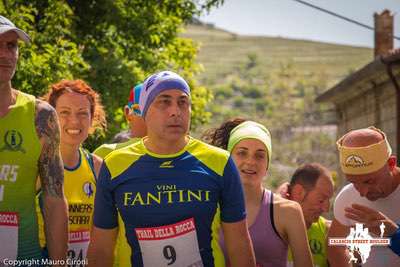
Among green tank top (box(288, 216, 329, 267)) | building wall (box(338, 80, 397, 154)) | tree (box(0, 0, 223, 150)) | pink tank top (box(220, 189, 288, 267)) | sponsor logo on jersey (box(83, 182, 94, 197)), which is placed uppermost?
tree (box(0, 0, 223, 150))

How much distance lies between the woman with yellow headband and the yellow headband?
577 mm

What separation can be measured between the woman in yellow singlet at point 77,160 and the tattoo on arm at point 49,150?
972mm

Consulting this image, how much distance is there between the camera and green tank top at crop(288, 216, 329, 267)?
8.55m

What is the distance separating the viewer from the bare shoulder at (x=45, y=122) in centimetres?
603

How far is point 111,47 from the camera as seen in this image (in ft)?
74.4

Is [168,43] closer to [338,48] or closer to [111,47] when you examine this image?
[111,47]

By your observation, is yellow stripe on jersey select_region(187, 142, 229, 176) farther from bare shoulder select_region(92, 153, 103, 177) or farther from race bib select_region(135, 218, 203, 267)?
bare shoulder select_region(92, 153, 103, 177)

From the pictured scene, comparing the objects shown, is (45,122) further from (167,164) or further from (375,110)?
(375,110)

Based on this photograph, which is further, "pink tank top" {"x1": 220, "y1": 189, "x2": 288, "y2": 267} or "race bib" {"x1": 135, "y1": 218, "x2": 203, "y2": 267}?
"pink tank top" {"x1": 220, "y1": 189, "x2": 288, "y2": 267}

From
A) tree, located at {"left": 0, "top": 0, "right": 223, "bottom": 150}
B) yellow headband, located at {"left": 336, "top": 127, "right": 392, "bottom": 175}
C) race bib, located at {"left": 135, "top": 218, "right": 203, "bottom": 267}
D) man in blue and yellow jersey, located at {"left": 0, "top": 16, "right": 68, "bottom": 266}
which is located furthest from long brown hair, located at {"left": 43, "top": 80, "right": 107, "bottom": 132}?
tree, located at {"left": 0, "top": 0, "right": 223, "bottom": 150}

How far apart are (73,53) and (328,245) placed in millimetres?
11188

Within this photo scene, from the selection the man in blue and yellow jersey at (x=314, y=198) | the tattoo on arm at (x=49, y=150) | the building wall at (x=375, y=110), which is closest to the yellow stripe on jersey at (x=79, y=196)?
the tattoo on arm at (x=49, y=150)

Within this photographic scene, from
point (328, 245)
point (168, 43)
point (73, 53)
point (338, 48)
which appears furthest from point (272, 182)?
point (338, 48)

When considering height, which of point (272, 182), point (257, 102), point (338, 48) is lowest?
point (272, 182)
